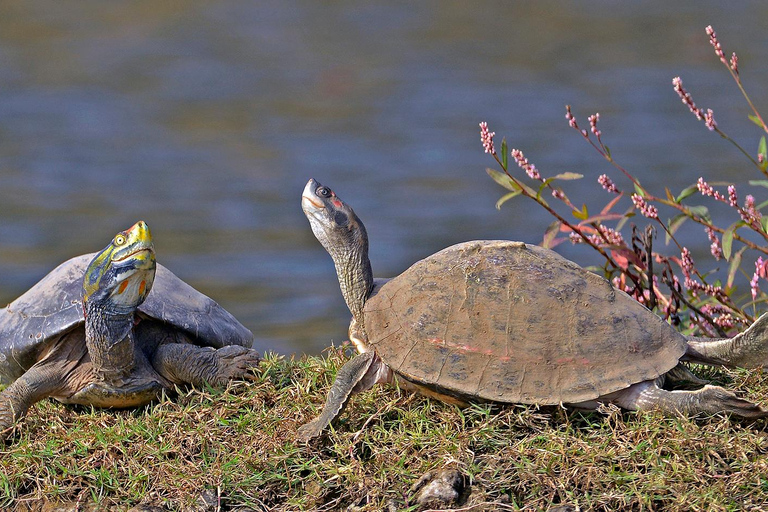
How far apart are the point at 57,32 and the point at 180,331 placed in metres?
13.3

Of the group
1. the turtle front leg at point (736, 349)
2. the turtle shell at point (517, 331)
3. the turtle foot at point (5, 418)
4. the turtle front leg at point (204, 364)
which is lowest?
the turtle foot at point (5, 418)

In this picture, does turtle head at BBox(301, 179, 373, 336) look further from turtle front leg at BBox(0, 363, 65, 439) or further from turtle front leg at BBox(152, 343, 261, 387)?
turtle front leg at BBox(0, 363, 65, 439)

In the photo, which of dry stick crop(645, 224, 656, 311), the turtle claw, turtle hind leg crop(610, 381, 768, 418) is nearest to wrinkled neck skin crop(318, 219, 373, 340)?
the turtle claw

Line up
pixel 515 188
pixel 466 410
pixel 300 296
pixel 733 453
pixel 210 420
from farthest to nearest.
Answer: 1. pixel 300 296
2. pixel 515 188
3. pixel 210 420
4. pixel 466 410
5. pixel 733 453

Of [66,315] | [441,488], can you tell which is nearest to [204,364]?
[66,315]

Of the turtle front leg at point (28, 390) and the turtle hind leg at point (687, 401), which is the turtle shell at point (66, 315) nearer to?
the turtle front leg at point (28, 390)

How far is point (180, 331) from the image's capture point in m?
4.57

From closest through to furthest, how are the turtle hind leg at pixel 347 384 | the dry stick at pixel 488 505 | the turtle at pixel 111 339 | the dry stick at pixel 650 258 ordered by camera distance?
the dry stick at pixel 488 505, the turtle hind leg at pixel 347 384, the turtle at pixel 111 339, the dry stick at pixel 650 258

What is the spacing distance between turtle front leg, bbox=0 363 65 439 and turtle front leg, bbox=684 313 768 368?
2.41 metres

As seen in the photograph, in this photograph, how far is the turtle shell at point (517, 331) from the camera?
354cm

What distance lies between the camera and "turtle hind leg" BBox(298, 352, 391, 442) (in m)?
3.62

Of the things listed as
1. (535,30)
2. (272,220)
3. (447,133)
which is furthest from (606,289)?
(535,30)

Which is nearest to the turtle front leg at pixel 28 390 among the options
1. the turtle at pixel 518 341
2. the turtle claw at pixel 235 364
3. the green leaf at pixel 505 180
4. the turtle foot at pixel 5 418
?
the turtle foot at pixel 5 418

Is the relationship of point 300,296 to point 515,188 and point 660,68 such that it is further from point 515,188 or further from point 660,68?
point 660,68
